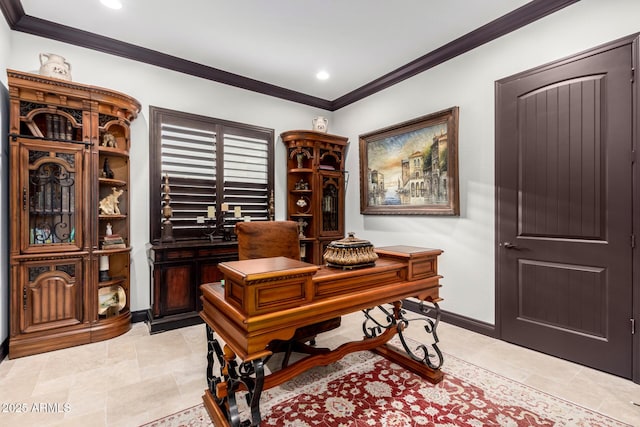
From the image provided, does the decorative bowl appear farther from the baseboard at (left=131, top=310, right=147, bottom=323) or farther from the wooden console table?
the baseboard at (left=131, top=310, right=147, bottom=323)


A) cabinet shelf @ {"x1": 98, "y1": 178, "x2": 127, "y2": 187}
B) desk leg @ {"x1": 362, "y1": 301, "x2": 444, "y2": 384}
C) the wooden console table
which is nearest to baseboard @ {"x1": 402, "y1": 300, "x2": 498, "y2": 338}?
desk leg @ {"x1": 362, "y1": 301, "x2": 444, "y2": 384}

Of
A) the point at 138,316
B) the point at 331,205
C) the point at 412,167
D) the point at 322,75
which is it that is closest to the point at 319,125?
the point at 322,75

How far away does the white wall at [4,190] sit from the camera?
2609 millimetres

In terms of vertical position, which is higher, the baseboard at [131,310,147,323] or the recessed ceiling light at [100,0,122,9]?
the recessed ceiling light at [100,0,122,9]

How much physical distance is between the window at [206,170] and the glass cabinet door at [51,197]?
0.76 meters

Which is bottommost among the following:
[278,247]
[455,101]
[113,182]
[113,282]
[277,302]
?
[113,282]

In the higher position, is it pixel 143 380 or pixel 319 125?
pixel 319 125

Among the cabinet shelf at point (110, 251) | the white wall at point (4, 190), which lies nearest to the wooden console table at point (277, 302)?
the cabinet shelf at point (110, 251)

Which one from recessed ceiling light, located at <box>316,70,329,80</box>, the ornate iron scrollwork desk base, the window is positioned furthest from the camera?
recessed ceiling light, located at <box>316,70,329,80</box>

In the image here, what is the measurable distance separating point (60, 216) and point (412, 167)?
3856 millimetres

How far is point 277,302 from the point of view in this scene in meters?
1.47

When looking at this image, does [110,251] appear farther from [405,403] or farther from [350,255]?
[405,403]

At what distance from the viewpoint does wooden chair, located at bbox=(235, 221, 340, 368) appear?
2.43 metres

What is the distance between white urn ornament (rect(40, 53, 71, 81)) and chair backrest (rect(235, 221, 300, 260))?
7.54 ft
